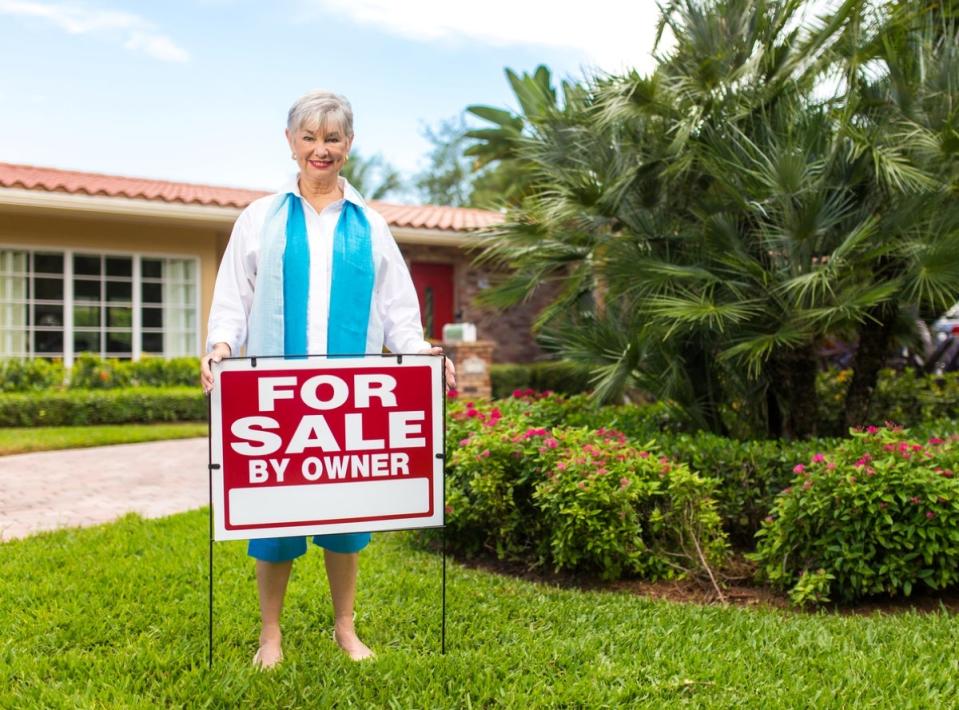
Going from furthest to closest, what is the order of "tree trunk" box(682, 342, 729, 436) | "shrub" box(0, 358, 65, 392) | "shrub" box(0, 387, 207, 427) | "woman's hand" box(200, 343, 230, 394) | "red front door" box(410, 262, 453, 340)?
1. "red front door" box(410, 262, 453, 340)
2. "shrub" box(0, 358, 65, 392)
3. "shrub" box(0, 387, 207, 427)
4. "tree trunk" box(682, 342, 729, 436)
5. "woman's hand" box(200, 343, 230, 394)

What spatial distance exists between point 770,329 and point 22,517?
483cm

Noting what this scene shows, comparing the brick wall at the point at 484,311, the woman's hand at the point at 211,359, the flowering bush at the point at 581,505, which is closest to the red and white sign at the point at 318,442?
the woman's hand at the point at 211,359

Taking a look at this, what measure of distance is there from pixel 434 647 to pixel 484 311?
1130 cm

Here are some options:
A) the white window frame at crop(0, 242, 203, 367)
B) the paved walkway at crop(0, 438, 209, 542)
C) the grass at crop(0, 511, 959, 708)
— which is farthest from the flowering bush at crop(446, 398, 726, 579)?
the white window frame at crop(0, 242, 203, 367)

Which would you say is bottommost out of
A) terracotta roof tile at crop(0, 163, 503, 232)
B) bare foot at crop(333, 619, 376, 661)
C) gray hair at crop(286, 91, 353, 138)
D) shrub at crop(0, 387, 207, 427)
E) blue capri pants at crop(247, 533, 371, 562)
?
bare foot at crop(333, 619, 376, 661)

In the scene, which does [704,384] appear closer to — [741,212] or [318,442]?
[741,212]

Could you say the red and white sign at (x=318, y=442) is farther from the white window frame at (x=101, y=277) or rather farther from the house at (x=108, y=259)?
the white window frame at (x=101, y=277)

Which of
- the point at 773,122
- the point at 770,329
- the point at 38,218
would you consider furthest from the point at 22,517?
the point at 38,218

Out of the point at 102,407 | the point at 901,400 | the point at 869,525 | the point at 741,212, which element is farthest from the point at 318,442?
the point at 102,407

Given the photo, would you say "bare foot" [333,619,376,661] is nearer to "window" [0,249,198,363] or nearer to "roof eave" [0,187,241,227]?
"roof eave" [0,187,241,227]

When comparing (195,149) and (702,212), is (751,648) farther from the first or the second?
(195,149)

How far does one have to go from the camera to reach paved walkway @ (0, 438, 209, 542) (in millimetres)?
5477

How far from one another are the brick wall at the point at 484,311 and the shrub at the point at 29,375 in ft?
17.6

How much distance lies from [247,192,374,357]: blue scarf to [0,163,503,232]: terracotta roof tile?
6.16 m
